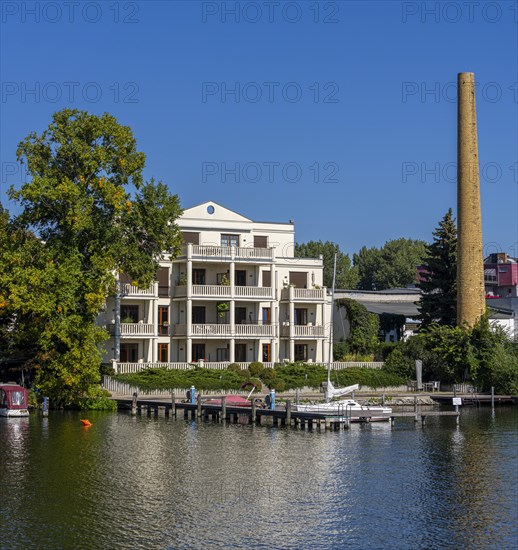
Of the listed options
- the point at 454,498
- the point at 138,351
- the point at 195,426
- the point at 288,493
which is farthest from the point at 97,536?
the point at 138,351

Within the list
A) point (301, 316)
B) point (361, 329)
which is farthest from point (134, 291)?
point (361, 329)

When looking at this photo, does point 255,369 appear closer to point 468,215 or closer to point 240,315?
point 240,315

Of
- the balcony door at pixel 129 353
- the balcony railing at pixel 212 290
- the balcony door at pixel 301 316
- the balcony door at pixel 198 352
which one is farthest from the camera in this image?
the balcony door at pixel 301 316

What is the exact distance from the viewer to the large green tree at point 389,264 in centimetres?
16062

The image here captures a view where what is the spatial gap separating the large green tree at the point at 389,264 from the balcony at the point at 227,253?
269 feet

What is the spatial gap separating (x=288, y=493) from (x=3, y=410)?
90.1ft

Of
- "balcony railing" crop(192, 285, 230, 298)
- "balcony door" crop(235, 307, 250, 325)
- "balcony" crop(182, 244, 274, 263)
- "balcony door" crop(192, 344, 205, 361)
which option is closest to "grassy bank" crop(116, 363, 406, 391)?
"balcony door" crop(192, 344, 205, 361)

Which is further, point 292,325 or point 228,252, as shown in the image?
point 292,325

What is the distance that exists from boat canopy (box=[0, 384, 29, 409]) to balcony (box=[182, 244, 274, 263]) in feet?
70.6

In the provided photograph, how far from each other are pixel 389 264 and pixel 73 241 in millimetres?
107771

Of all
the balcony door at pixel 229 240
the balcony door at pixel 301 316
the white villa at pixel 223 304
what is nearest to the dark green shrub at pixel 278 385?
the white villa at pixel 223 304

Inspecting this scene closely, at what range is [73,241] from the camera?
62.8m

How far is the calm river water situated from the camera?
1177 inches

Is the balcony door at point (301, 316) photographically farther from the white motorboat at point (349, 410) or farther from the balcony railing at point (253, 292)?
the white motorboat at point (349, 410)
